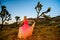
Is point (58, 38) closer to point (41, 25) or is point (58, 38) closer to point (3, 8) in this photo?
point (41, 25)

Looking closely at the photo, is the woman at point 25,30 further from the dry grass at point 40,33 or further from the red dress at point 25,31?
the dry grass at point 40,33

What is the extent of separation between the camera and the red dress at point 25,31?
3945mm

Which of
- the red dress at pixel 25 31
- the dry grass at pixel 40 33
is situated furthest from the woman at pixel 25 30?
the dry grass at pixel 40 33

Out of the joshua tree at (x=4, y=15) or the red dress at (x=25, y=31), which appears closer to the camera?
the red dress at (x=25, y=31)

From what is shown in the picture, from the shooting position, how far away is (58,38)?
3791 mm

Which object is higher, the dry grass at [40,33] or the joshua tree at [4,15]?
the joshua tree at [4,15]

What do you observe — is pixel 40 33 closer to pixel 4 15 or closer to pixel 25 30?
pixel 25 30

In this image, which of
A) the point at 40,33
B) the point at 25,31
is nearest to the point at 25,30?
the point at 25,31

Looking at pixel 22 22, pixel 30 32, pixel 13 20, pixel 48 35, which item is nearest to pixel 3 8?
pixel 13 20

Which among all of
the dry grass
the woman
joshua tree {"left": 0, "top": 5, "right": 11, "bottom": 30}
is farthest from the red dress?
joshua tree {"left": 0, "top": 5, "right": 11, "bottom": 30}

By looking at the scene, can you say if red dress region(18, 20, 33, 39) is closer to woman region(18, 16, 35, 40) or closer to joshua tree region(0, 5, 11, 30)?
woman region(18, 16, 35, 40)

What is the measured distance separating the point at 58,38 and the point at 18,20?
1248mm

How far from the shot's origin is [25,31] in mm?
3941

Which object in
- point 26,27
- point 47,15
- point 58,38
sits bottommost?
point 58,38
